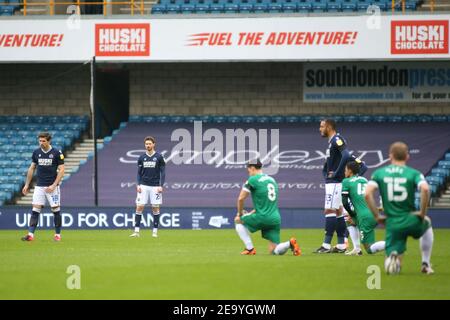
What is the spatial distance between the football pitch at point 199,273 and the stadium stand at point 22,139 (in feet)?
40.6

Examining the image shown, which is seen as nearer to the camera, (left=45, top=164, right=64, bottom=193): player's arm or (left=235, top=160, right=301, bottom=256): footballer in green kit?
(left=235, top=160, right=301, bottom=256): footballer in green kit

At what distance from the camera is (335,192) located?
1727 cm

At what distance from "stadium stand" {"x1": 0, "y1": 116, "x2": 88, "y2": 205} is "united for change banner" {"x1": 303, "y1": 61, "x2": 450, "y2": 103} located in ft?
26.2

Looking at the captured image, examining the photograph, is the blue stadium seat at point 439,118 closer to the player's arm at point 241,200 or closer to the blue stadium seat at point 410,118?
the blue stadium seat at point 410,118

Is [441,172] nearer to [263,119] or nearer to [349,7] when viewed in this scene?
[349,7]

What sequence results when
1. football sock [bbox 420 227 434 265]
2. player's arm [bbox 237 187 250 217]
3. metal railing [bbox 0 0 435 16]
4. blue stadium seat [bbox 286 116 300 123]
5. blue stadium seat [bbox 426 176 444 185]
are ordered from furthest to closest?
blue stadium seat [bbox 286 116 300 123]
metal railing [bbox 0 0 435 16]
blue stadium seat [bbox 426 176 444 185]
player's arm [bbox 237 187 250 217]
football sock [bbox 420 227 434 265]

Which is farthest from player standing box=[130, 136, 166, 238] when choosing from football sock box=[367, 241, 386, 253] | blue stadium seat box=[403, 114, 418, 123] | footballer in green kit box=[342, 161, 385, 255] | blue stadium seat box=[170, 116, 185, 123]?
blue stadium seat box=[403, 114, 418, 123]

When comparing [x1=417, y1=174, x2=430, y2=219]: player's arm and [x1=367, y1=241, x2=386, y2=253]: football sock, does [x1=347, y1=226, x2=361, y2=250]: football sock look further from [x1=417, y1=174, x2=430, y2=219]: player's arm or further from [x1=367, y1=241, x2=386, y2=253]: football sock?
[x1=417, y1=174, x2=430, y2=219]: player's arm

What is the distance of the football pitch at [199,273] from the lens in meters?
11.0

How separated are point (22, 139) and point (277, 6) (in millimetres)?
9249

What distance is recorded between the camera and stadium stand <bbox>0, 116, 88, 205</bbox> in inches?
1257

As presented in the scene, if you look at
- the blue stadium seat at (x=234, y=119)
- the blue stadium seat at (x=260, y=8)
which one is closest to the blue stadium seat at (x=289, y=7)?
the blue stadium seat at (x=260, y=8)

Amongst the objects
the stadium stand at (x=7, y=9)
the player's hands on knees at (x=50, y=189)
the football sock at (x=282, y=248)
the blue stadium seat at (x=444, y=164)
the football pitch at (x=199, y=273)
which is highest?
the stadium stand at (x=7, y=9)
